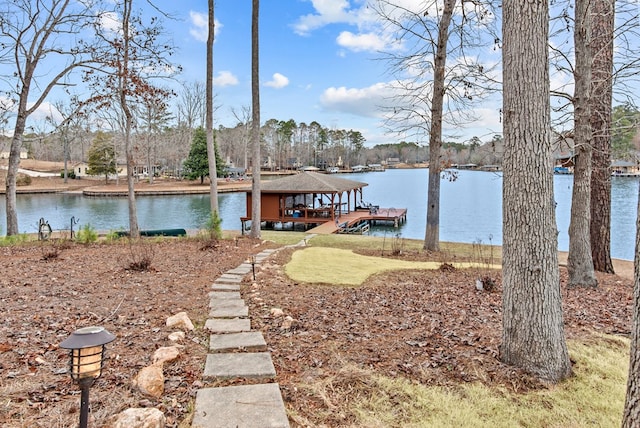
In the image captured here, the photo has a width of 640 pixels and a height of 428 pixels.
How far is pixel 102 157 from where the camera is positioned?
130 ft

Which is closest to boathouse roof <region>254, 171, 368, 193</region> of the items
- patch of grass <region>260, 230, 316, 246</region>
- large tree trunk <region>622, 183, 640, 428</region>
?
patch of grass <region>260, 230, 316, 246</region>

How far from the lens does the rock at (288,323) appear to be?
340 cm

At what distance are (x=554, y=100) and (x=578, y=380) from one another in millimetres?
4990

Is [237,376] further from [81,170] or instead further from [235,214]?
[81,170]

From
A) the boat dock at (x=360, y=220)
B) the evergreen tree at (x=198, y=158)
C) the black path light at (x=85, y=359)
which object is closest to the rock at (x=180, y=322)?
the black path light at (x=85, y=359)

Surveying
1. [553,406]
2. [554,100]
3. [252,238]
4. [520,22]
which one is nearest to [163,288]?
[553,406]

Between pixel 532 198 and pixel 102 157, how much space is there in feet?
146

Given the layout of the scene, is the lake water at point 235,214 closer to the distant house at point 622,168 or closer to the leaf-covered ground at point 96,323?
the distant house at point 622,168

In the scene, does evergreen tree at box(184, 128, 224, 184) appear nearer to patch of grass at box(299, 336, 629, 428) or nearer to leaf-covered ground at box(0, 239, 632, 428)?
leaf-covered ground at box(0, 239, 632, 428)

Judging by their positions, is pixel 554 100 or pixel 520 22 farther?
pixel 554 100

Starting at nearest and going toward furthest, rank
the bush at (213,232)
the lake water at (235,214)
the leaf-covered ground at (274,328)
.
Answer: the leaf-covered ground at (274,328) < the bush at (213,232) < the lake water at (235,214)

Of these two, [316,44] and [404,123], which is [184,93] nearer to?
[316,44]

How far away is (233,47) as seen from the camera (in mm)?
13000

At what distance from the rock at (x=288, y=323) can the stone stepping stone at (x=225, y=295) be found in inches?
39.6
